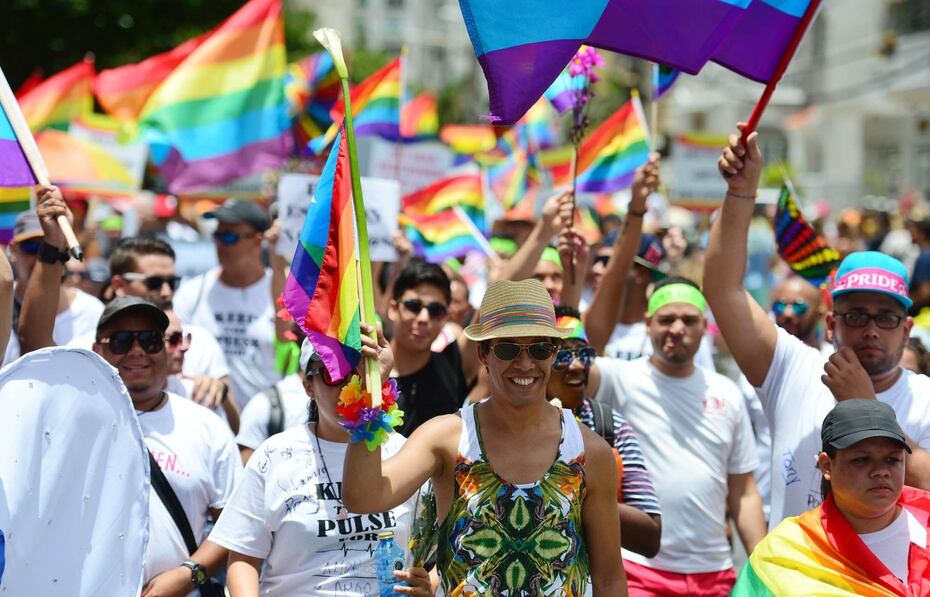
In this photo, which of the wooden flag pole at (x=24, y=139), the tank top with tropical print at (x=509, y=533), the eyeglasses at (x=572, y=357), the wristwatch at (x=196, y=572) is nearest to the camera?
the tank top with tropical print at (x=509, y=533)

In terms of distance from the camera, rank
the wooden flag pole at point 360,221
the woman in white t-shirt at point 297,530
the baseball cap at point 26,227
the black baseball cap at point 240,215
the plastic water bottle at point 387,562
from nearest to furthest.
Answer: the wooden flag pole at point 360,221 → the plastic water bottle at point 387,562 → the woman in white t-shirt at point 297,530 → the baseball cap at point 26,227 → the black baseball cap at point 240,215

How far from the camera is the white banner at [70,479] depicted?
3.23m

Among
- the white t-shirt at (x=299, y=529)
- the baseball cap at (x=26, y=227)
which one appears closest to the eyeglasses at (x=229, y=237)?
the baseball cap at (x=26, y=227)

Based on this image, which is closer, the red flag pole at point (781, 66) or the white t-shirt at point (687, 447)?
the red flag pole at point (781, 66)

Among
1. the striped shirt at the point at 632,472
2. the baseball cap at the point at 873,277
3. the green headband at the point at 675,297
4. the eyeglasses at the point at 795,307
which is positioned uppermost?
the eyeglasses at the point at 795,307

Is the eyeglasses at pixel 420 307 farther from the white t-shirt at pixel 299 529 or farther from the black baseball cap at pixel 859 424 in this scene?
the black baseball cap at pixel 859 424

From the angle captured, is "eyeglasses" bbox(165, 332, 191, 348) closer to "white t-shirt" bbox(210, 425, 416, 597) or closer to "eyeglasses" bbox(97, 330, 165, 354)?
"eyeglasses" bbox(97, 330, 165, 354)

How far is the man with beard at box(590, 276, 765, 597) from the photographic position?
5.12 meters

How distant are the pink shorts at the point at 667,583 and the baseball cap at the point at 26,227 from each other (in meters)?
3.26

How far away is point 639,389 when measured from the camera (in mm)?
5430

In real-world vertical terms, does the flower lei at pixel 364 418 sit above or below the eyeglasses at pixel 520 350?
below

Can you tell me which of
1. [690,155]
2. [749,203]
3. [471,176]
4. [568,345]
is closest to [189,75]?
[471,176]

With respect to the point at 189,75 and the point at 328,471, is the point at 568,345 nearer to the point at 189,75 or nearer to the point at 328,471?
the point at 328,471

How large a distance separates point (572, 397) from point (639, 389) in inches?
31.6
